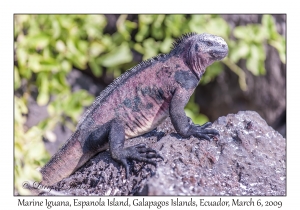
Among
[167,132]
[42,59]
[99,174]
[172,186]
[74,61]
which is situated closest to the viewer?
[172,186]

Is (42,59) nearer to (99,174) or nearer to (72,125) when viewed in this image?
(72,125)

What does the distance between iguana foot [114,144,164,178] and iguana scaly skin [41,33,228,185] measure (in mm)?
158

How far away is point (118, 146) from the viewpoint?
3.69 m

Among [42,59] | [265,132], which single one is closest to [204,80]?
[42,59]

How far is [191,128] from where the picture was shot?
378cm

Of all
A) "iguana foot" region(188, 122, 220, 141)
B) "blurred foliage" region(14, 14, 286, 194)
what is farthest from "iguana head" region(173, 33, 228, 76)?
"blurred foliage" region(14, 14, 286, 194)

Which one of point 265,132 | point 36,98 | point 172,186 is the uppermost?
point 36,98

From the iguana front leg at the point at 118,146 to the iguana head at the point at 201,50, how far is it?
0.77 meters

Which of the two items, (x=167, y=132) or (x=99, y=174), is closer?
(x=99, y=174)

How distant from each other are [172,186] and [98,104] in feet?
3.45

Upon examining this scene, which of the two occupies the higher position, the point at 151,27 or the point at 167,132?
the point at 151,27

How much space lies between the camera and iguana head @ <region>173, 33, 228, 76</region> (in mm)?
3902

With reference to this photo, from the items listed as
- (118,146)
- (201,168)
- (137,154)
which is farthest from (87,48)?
(201,168)

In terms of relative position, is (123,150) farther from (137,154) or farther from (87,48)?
(87,48)
